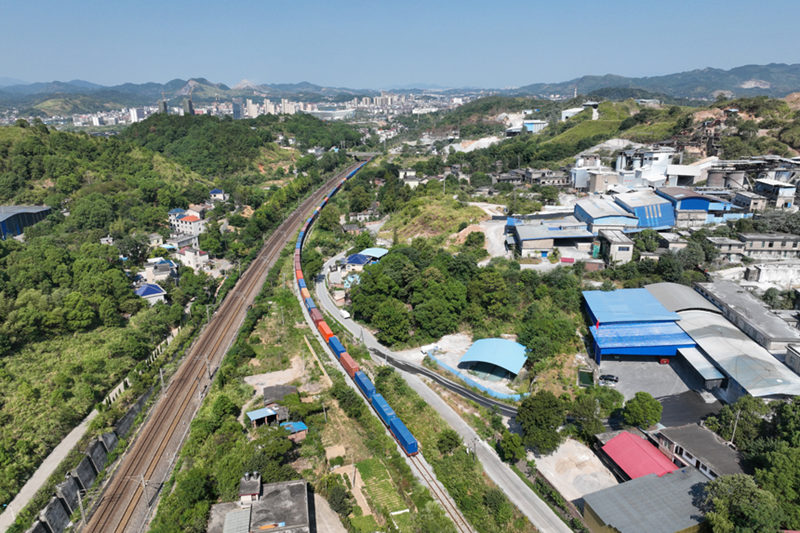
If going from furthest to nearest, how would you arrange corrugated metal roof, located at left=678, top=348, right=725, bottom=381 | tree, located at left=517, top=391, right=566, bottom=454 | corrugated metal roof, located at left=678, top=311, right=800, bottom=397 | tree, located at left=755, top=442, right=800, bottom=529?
corrugated metal roof, located at left=678, top=348, right=725, bottom=381
corrugated metal roof, located at left=678, top=311, right=800, bottom=397
tree, located at left=517, top=391, right=566, bottom=454
tree, located at left=755, top=442, right=800, bottom=529

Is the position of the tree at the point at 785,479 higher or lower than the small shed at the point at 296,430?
higher

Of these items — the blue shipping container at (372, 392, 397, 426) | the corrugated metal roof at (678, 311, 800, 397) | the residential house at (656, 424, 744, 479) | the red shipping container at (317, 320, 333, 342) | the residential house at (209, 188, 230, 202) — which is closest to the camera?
the residential house at (656, 424, 744, 479)

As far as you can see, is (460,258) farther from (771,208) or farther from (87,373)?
(771,208)

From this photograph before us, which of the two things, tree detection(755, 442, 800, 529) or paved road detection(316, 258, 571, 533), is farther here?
paved road detection(316, 258, 571, 533)

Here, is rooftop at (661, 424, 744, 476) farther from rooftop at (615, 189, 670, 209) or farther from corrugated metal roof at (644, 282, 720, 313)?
rooftop at (615, 189, 670, 209)

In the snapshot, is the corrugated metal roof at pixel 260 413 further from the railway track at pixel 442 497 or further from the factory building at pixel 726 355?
the factory building at pixel 726 355

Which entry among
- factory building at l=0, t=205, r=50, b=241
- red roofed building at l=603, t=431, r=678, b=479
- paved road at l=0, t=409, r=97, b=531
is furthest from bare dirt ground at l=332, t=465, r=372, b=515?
factory building at l=0, t=205, r=50, b=241

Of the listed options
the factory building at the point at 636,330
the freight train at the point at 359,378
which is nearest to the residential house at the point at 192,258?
the freight train at the point at 359,378
